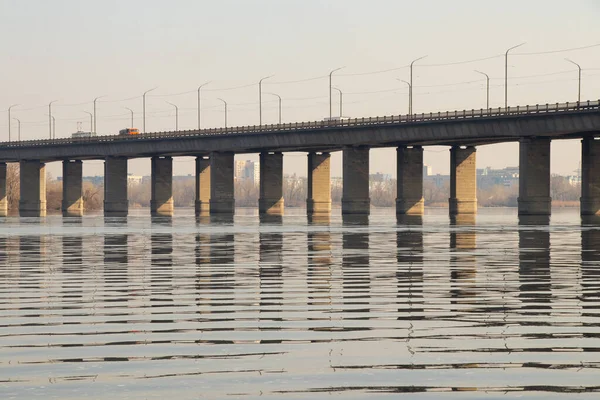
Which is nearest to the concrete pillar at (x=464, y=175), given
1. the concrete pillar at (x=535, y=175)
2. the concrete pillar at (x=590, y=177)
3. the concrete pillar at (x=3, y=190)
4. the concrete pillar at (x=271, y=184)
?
the concrete pillar at (x=590, y=177)

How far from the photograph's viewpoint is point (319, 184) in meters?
146

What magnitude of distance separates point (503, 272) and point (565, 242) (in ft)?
71.5

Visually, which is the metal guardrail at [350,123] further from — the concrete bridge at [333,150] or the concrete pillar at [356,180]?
the concrete pillar at [356,180]

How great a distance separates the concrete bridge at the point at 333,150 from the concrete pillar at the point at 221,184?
134 mm

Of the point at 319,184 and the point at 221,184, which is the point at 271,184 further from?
the point at 221,184

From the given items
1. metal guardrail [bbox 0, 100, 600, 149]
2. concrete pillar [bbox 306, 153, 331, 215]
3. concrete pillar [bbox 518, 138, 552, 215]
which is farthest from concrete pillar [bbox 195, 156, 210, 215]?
concrete pillar [bbox 518, 138, 552, 215]

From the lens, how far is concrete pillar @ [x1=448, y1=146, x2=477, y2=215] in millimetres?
132375

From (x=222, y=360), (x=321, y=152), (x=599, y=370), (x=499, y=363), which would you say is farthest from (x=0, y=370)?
(x=321, y=152)

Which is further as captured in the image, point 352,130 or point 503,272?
point 352,130

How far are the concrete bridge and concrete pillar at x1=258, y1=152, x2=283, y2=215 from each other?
0.13 metres

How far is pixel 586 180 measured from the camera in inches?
4363

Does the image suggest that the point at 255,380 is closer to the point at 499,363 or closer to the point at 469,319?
the point at 499,363

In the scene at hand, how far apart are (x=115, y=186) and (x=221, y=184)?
20.6m

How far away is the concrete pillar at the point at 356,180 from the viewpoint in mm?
130625
